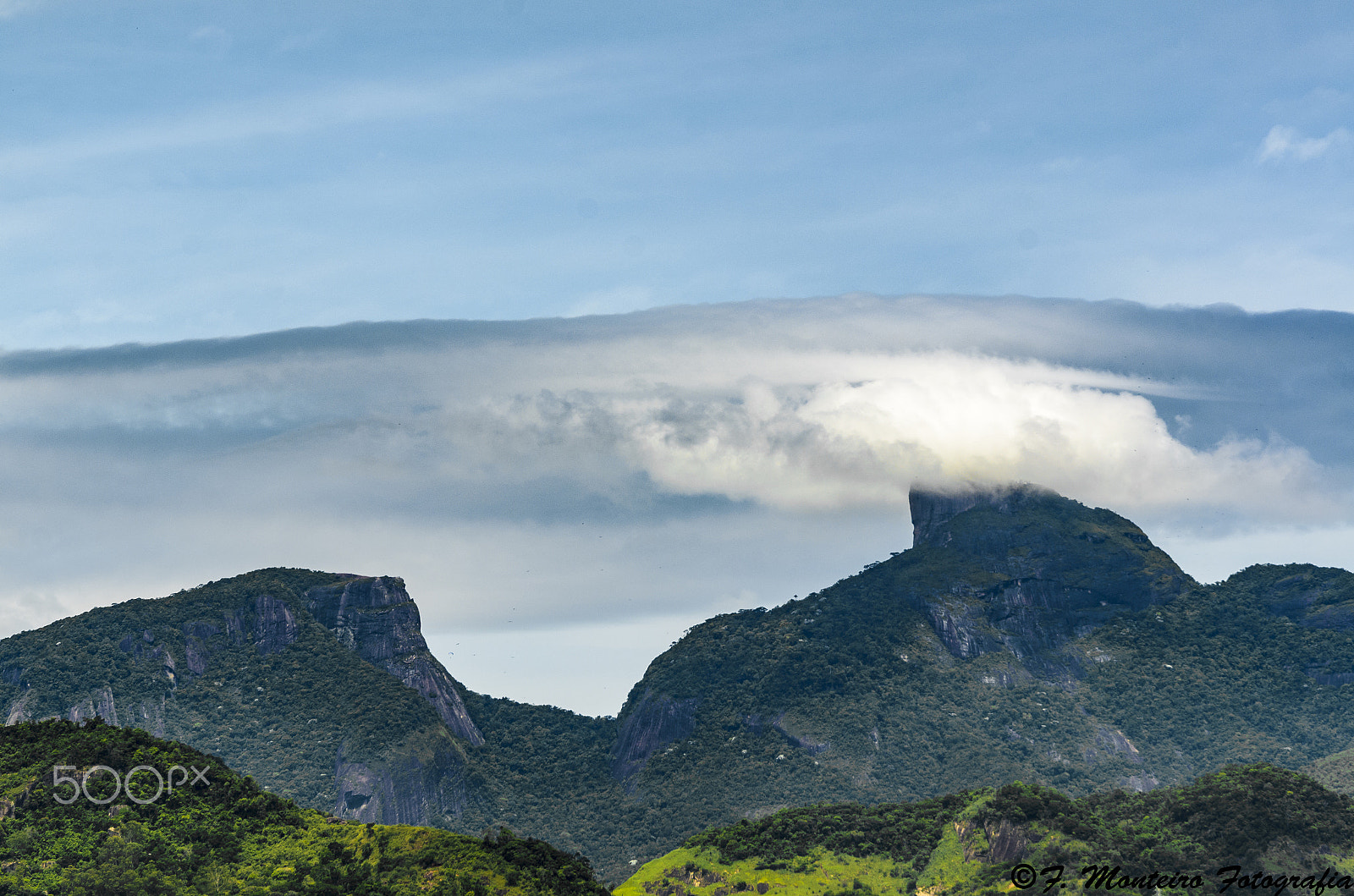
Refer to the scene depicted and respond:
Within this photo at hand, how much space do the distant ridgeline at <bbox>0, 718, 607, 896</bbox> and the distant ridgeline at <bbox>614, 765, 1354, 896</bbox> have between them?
35.1 m

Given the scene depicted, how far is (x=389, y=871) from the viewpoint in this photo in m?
116

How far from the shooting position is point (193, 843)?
118438 mm

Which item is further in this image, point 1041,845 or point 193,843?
point 1041,845

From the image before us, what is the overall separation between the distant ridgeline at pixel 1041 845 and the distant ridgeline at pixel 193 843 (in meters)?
35.1

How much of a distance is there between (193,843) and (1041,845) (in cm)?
8117

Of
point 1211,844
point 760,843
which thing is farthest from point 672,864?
point 1211,844

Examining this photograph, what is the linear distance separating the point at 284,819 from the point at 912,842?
230ft

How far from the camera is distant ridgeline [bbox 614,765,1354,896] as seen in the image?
133125mm

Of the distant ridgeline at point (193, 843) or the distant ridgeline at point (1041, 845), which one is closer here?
the distant ridgeline at point (193, 843)

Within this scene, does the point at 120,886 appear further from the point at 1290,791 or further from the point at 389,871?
the point at 1290,791

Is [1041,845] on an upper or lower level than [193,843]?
lower

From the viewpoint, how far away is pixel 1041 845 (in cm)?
14100

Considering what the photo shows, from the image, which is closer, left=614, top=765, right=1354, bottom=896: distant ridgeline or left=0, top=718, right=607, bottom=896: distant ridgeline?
left=0, top=718, right=607, bottom=896: distant ridgeline

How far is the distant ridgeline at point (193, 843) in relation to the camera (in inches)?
4380
